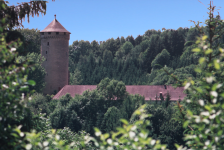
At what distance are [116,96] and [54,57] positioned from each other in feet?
46.5

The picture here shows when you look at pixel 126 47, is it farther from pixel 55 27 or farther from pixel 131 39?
pixel 55 27

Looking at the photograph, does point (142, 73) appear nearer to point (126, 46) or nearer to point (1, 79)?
point (126, 46)

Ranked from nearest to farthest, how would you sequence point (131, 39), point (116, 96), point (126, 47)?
point (116, 96) < point (126, 47) < point (131, 39)

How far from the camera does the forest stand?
4871 millimetres

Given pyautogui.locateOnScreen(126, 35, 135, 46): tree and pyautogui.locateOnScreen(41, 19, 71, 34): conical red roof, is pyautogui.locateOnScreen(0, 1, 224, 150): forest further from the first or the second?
pyautogui.locateOnScreen(41, 19, 71, 34): conical red roof

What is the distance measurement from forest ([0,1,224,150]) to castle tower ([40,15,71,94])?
2.05m

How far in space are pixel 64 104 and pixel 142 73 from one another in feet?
141

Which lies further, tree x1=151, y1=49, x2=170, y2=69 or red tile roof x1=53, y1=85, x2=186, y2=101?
tree x1=151, y1=49, x2=170, y2=69

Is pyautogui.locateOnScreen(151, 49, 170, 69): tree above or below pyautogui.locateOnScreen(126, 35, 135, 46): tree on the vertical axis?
below

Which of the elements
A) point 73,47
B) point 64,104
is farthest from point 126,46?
point 64,104

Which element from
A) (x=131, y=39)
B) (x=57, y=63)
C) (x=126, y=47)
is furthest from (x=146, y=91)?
(x=131, y=39)

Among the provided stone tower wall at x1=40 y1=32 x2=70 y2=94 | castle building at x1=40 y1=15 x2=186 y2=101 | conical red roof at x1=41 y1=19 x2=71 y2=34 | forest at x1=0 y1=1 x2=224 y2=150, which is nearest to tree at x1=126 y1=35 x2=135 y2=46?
forest at x1=0 y1=1 x2=224 y2=150

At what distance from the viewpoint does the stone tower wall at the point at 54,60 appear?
61.4 meters

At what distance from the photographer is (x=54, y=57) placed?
202 feet
